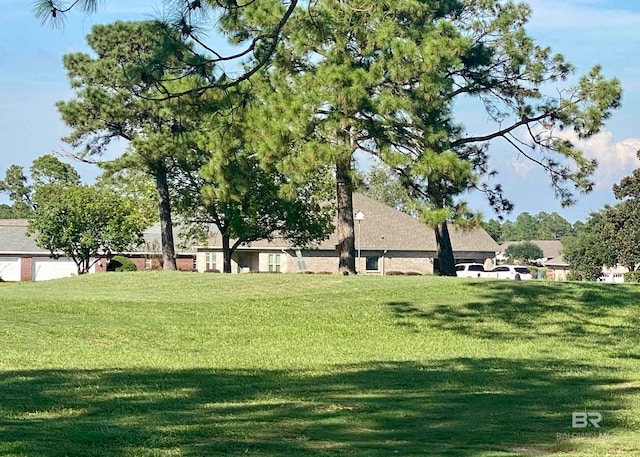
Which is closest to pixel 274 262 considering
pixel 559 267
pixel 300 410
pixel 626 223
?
pixel 626 223

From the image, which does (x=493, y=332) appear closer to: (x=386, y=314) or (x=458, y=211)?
(x=386, y=314)

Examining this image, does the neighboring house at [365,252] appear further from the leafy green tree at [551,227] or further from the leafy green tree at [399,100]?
the leafy green tree at [551,227]

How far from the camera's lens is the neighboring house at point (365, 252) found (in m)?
58.3

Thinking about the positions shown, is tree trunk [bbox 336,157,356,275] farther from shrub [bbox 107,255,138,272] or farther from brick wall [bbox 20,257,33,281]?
brick wall [bbox 20,257,33,281]

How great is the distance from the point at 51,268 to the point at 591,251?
119ft

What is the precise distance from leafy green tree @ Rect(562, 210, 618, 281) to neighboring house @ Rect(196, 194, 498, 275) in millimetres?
14443

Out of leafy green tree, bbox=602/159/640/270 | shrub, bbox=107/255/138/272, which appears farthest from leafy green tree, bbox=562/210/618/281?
shrub, bbox=107/255/138/272

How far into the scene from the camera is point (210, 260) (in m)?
60.2

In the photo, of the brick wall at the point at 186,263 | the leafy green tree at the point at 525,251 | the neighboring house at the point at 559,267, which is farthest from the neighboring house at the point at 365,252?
the leafy green tree at the point at 525,251

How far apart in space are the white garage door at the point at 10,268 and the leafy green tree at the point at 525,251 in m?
61.2

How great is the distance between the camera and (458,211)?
105 ft

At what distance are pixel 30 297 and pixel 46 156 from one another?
78.0 m

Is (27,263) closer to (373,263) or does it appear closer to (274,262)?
(274,262)

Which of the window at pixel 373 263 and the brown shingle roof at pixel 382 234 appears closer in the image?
the brown shingle roof at pixel 382 234
